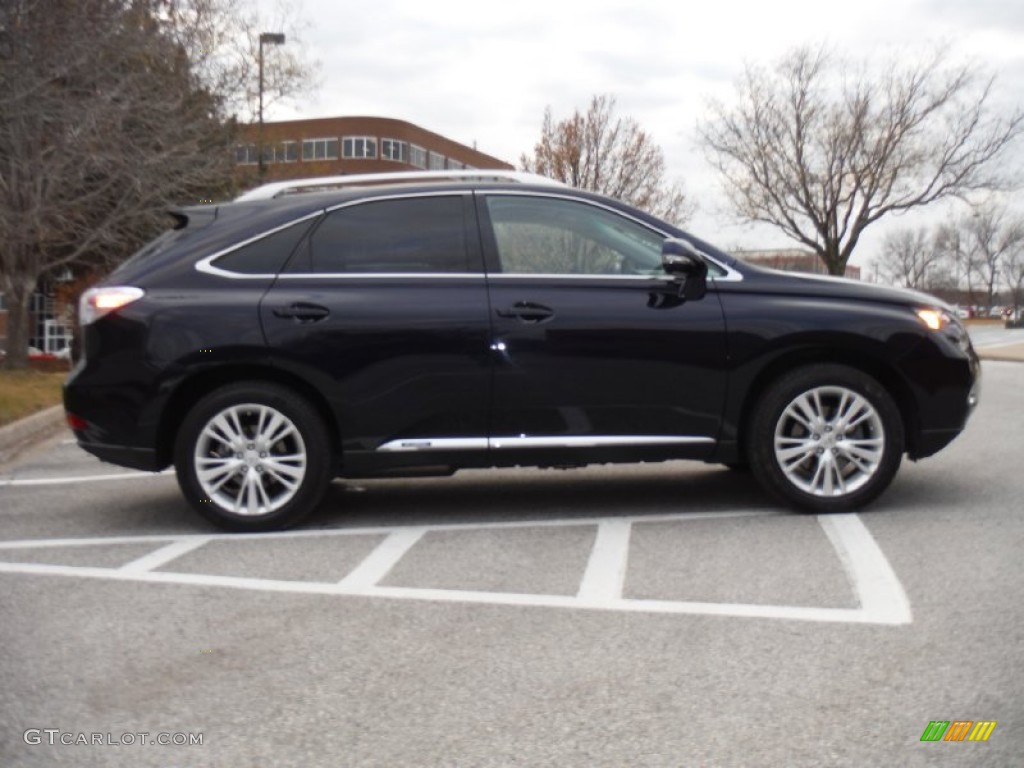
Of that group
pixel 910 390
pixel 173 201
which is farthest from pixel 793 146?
pixel 910 390

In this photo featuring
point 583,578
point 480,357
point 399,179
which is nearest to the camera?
point 583,578

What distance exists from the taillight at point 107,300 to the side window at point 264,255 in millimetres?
450

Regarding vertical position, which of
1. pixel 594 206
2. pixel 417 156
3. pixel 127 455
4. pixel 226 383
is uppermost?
pixel 417 156

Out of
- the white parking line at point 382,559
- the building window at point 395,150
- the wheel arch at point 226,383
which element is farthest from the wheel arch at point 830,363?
the building window at point 395,150

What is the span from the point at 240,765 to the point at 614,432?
3.42 m

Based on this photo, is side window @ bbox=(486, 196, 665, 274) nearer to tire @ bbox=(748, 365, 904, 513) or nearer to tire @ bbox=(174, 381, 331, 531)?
tire @ bbox=(748, 365, 904, 513)

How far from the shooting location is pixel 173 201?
Result: 22203 millimetres

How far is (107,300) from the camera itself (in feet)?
21.1

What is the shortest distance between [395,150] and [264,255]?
82382mm

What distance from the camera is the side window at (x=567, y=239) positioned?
6562mm

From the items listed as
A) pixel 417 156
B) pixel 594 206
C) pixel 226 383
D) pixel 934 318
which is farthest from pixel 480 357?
pixel 417 156

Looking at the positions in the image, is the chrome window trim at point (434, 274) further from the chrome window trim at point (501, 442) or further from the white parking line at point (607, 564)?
the white parking line at point (607, 564)

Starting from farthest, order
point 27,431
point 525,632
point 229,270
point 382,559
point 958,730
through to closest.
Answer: point 27,431, point 229,270, point 382,559, point 525,632, point 958,730

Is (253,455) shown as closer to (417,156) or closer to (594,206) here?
(594,206)
